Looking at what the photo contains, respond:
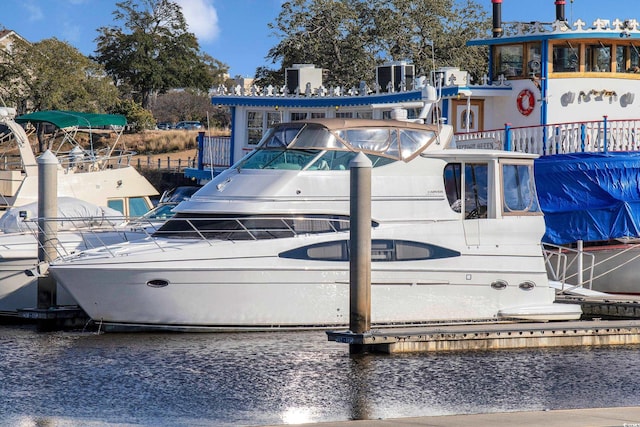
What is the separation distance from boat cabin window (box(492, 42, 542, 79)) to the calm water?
38.6 ft

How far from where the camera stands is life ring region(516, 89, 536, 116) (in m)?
28.9

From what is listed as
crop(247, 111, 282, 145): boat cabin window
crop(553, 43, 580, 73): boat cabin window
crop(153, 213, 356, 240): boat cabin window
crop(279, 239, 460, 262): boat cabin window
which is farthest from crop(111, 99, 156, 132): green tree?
crop(279, 239, 460, 262): boat cabin window

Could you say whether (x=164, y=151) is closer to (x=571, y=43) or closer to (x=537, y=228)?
(x=571, y=43)

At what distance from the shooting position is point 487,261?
19812mm

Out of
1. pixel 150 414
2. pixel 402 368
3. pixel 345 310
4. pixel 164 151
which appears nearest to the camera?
pixel 150 414

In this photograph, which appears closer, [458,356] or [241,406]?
[241,406]

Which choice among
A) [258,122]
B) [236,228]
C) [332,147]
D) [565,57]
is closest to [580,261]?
[332,147]

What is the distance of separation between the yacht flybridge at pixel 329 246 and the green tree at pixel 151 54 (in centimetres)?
6199

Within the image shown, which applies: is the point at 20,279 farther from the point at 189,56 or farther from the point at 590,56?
the point at 189,56

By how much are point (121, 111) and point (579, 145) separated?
49964 mm

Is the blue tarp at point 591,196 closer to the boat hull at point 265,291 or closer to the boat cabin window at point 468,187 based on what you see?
the boat cabin window at point 468,187

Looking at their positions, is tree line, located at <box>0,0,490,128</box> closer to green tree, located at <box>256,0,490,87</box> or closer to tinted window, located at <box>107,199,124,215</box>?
green tree, located at <box>256,0,490,87</box>

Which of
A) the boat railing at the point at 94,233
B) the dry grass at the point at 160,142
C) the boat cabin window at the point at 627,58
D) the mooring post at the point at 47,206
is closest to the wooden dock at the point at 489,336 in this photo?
the boat railing at the point at 94,233

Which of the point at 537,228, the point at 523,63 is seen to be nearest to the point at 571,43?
the point at 523,63
